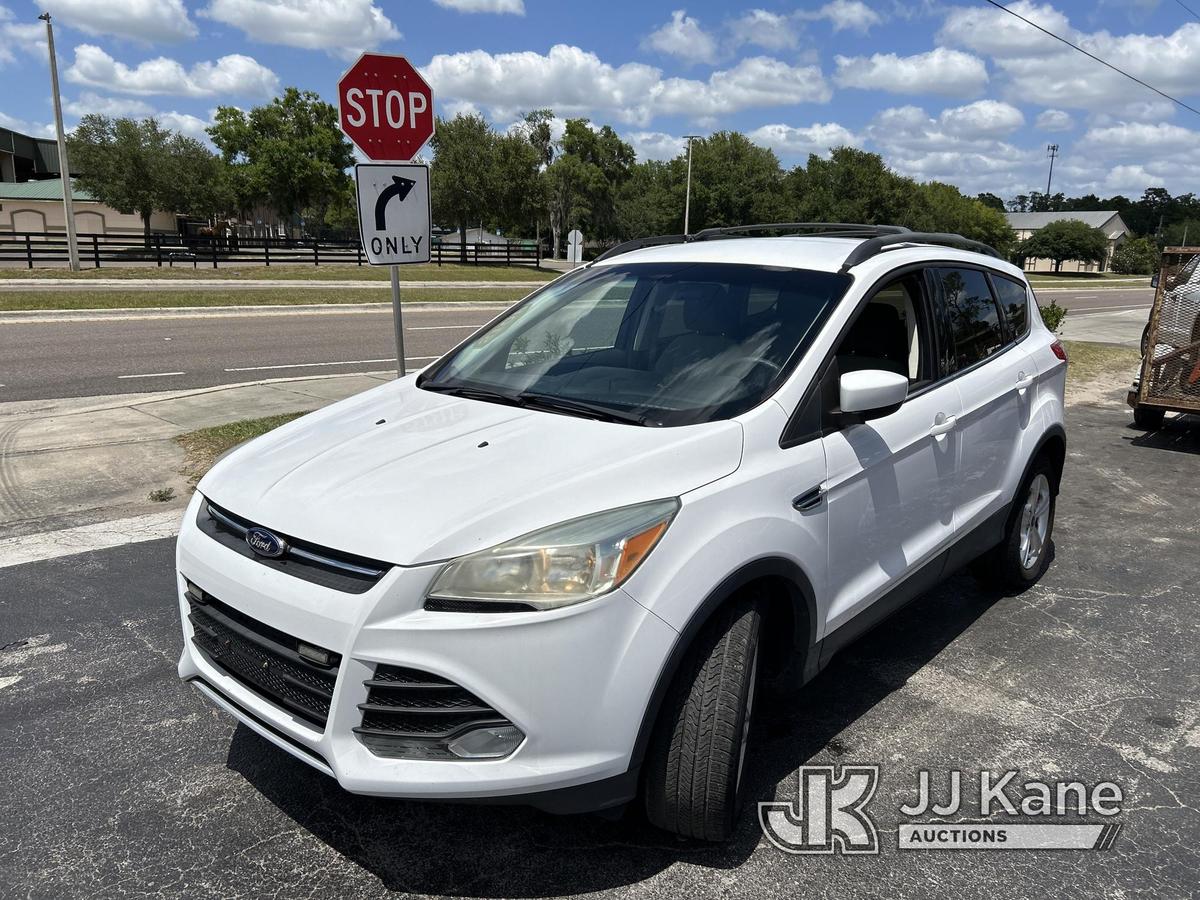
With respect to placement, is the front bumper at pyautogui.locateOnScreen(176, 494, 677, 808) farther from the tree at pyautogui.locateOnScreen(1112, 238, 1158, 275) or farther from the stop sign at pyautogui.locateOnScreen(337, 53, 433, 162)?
the tree at pyautogui.locateOnScreen(1112, 238, 1158, 275)

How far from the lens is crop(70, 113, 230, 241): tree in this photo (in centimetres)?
4900

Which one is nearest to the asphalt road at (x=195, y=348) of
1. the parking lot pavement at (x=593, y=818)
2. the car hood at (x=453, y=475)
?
the parking lot pavement at (x=593, y=818)

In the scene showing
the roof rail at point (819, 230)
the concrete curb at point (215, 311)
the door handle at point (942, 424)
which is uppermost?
the roof rail at point (819, 230)

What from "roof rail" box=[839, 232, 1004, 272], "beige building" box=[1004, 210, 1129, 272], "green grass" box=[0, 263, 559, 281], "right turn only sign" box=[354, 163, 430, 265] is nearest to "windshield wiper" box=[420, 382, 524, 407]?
"roof rail" box=[839, 232, 1004, 272]

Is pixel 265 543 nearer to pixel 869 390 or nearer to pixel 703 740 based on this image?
pixel 703 740

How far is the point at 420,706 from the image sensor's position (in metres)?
2.28

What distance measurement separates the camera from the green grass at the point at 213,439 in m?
6.80

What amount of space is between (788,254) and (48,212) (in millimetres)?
66440

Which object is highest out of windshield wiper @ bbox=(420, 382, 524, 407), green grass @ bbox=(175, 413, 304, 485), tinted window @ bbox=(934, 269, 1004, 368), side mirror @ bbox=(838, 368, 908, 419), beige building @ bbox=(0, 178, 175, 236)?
beige building @ bbox=(0, 178, 175, 236)

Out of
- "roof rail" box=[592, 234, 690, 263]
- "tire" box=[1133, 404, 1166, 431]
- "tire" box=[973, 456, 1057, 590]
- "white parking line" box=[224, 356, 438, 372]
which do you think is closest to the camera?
"roof rail" box=[592, 234, 690, 263]

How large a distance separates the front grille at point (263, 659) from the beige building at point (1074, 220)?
122060 mm

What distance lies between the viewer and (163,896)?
2.49 metres

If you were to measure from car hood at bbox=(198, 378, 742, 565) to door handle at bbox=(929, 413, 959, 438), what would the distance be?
3.90 feet

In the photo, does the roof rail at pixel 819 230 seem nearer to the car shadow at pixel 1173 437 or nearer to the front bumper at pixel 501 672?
the front bumper at pixel 501 672
